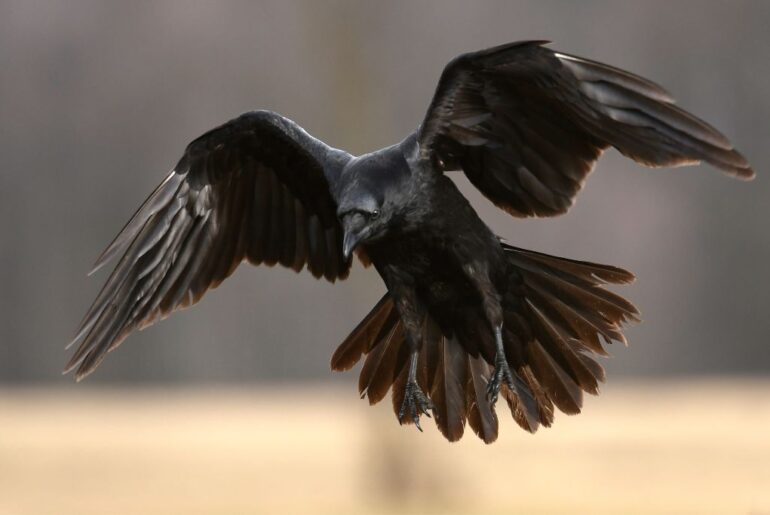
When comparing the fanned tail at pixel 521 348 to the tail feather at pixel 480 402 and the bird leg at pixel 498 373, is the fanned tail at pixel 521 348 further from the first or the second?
the bird leg at pixel 498 373

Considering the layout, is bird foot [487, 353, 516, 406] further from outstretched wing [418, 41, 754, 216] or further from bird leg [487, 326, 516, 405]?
outstretched wing [418, 41, 754, 216]

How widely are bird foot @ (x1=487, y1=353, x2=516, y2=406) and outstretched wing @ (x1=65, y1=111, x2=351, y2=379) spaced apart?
0.87 metres

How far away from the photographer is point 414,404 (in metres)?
5.38

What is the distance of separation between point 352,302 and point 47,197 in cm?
600

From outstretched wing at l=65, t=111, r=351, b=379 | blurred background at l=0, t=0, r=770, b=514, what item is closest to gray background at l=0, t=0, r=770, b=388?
blurred background at l=0, t=0, r=770, b=514

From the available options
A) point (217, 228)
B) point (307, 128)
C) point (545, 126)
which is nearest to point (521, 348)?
point (545, 126)

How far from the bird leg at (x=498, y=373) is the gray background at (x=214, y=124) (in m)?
9.34

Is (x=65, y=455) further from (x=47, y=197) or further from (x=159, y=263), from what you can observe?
(x=159, y=263)

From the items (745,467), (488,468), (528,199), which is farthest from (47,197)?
(528,199)

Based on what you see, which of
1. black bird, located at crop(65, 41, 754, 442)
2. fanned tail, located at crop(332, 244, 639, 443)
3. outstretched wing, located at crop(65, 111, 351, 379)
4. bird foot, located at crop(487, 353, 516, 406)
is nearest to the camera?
black bird, located at crop(65, 41, 754, 442)

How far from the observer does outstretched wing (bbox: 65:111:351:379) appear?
573 centimetres

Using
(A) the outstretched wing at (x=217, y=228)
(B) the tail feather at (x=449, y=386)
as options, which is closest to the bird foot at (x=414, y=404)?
(B) the tail feather at (x=449, y=386)

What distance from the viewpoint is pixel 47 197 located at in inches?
631

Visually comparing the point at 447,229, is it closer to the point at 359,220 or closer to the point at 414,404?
the point at 359,220
